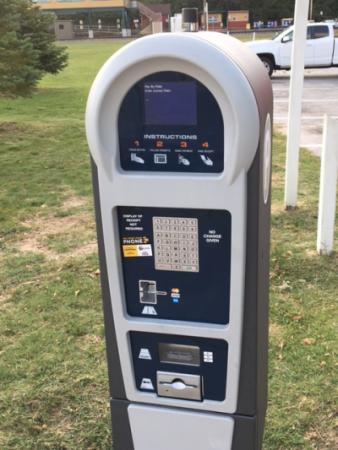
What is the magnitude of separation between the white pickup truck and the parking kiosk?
1689 cm

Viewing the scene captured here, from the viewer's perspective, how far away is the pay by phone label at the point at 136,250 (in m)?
2.11

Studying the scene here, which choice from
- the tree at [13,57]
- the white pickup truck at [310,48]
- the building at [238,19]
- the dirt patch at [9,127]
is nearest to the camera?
the tree at [13,57]

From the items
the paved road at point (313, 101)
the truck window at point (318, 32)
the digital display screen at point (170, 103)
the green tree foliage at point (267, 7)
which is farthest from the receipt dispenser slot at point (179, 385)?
the green tree foliage at point (267, 7)

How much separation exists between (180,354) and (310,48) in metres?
17.7

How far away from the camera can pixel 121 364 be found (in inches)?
90.4

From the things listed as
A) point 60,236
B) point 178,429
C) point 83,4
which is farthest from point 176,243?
point 83,4

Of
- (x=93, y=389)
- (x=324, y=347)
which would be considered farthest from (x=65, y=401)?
(x=324, y=347)

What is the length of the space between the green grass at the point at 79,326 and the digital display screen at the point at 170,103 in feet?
5.45

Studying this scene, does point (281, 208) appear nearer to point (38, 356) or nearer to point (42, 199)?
point (42, 199)

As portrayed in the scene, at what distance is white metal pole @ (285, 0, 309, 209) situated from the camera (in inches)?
193

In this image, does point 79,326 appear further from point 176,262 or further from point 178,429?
point 176,262

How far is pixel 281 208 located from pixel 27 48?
686cm

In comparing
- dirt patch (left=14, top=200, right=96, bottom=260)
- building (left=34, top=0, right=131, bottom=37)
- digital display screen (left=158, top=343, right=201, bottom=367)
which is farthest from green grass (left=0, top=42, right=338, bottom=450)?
building (left=34, top=0, right=131, bottom=37)

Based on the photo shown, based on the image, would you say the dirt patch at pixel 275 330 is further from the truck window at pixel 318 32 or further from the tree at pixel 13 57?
the truck window at pixel 318 32
